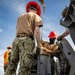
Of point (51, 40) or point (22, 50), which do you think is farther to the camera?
point (51, 40)

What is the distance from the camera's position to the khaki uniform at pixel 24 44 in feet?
13.5

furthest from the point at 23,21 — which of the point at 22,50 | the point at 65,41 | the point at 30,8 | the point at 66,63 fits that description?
the point at 66,63

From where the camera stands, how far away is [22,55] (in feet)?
13.7

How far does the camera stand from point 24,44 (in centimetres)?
428

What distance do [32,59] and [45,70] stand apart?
14.0 inches

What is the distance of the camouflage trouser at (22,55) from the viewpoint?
13.4ft

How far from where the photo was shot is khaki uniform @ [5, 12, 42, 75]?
162 inches

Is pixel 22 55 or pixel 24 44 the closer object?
pixel 22 55

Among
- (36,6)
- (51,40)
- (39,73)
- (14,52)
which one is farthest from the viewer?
(51,40)

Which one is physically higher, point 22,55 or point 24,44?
point 24,44

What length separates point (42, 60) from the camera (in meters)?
4.27

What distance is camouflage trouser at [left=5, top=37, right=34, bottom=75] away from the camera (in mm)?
4094

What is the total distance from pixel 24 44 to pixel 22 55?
24 centimetres

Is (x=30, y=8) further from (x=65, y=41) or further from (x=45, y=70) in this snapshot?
(x=45, y=70)
